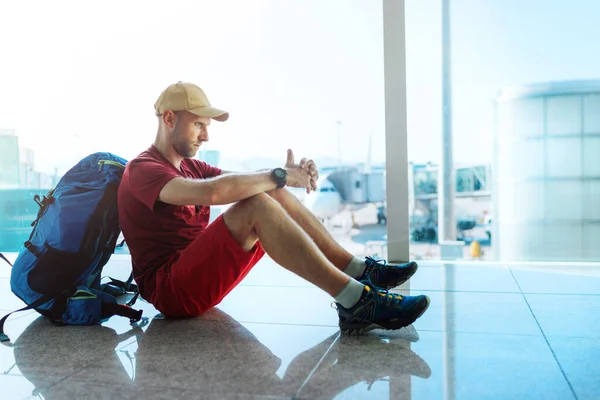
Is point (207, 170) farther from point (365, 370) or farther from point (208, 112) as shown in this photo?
point (365, 370)

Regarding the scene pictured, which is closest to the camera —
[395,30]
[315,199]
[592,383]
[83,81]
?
[592,383]

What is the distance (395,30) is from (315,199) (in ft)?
27.4

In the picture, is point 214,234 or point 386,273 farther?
point 386,273

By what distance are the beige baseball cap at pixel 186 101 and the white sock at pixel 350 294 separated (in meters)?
0.75

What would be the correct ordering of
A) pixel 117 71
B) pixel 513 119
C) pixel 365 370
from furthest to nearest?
pixel 513 119 → pixel 117 71 → pixel 365 370

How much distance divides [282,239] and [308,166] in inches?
15.6

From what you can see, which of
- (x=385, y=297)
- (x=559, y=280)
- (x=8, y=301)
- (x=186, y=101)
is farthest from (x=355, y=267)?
(x=8, y=301)

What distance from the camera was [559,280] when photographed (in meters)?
2.48

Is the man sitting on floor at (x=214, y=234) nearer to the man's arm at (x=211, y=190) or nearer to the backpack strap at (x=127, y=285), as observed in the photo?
the man's arm at (x=211, y=190)

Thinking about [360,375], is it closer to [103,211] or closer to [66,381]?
[66,381]

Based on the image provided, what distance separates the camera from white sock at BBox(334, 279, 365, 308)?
1.61 meters

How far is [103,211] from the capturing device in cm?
189

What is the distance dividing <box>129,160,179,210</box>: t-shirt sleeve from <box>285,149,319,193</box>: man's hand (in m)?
0.43

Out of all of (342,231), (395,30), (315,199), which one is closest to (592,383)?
(395,30)
